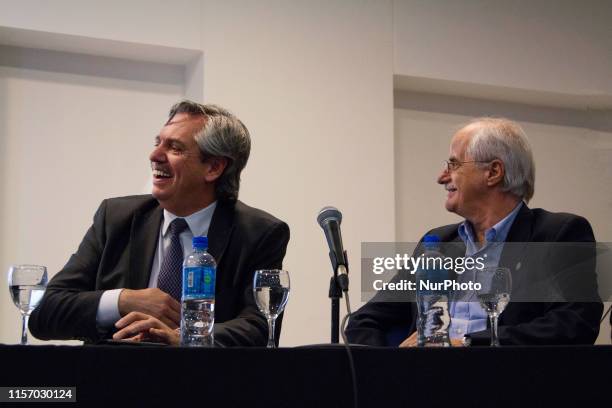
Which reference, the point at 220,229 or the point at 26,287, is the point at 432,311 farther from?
the point at 26,287

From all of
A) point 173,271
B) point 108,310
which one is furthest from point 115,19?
point 108,310

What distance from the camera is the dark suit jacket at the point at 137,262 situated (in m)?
2.33

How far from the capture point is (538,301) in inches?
96.0

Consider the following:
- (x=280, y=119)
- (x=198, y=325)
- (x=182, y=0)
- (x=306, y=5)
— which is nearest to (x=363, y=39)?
(x=306, y=5)

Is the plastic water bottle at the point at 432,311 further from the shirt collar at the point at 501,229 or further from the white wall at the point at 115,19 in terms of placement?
the white wall at the point at 115,19

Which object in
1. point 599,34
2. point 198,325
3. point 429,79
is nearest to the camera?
point 198,325

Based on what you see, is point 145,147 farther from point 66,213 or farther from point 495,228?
point 495,228

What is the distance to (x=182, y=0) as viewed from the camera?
3.96m

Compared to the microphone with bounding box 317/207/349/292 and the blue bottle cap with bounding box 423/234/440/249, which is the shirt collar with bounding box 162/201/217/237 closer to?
the blue bottle cap with bounding box 423/234/440/249

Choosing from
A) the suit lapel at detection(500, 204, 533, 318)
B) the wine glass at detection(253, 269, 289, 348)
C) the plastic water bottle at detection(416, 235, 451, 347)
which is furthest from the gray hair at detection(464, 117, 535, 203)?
the wine glass at detection(253, 269, 289, 348)

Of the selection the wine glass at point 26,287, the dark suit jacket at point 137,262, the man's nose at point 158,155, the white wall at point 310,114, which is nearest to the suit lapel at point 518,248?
the dark suit jacket at point 137,262

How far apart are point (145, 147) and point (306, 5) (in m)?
1.04

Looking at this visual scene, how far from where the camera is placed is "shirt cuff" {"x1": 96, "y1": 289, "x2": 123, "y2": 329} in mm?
2284

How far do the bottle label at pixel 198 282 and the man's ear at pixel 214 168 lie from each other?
0.70 m
